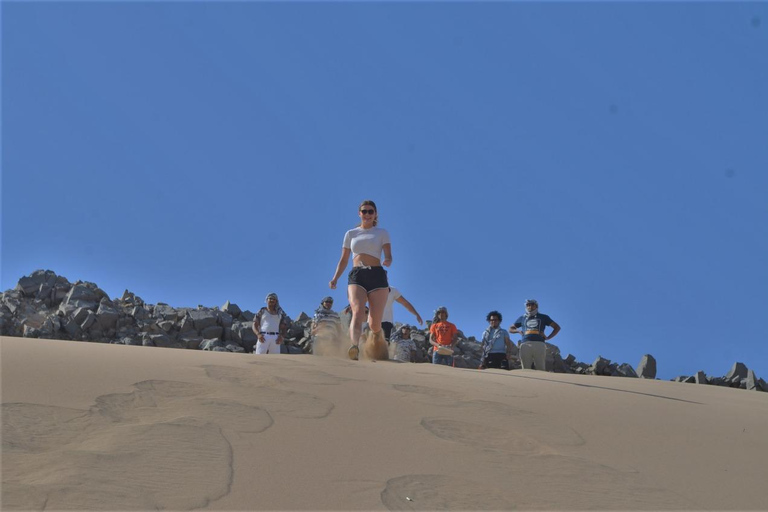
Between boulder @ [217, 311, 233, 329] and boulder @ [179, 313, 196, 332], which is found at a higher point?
boulder @ [217, 311, 233, 329]

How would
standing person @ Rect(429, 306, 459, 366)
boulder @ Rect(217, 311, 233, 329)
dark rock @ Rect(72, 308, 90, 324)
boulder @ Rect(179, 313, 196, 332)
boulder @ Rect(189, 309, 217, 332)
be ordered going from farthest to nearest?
boulder @ Rect(217, 311, 233, 329)
boulder @ Rect(189, 309, 217, 332)
boulder @ Rect(179, 313, 196, 332)
dark rock @ Rect(72, 308, 90, 324)
standing person @ Rect(429, 306, 459, 366)

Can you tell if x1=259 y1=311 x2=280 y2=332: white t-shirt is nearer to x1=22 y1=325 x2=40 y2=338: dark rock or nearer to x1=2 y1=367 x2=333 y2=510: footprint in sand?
x1=2 y1=367 x2=333 y2=510: footprint in sand

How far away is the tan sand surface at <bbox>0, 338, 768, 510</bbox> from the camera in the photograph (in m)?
2.87

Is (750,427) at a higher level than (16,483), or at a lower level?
higher

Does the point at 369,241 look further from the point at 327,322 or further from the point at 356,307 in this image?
the point at 327,322

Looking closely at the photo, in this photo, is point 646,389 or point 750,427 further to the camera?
point 646,389

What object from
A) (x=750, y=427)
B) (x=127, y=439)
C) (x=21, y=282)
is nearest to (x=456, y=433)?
(x=127, y=439)

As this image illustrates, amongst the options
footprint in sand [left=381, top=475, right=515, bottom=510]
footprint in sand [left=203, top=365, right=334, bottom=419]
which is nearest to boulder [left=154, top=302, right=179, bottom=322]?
footprint in sand [left=203, top=365, right=334, bottom=419]

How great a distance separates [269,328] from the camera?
10.6 m

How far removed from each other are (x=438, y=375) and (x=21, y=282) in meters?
16.9

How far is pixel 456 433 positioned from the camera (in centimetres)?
381

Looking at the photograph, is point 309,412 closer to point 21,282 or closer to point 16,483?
point 16,483

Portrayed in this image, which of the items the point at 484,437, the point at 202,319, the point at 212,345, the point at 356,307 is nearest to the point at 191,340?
the point at 202,319

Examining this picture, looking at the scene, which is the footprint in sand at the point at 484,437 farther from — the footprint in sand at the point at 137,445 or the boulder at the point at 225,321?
the boulder at the point at 225,321
